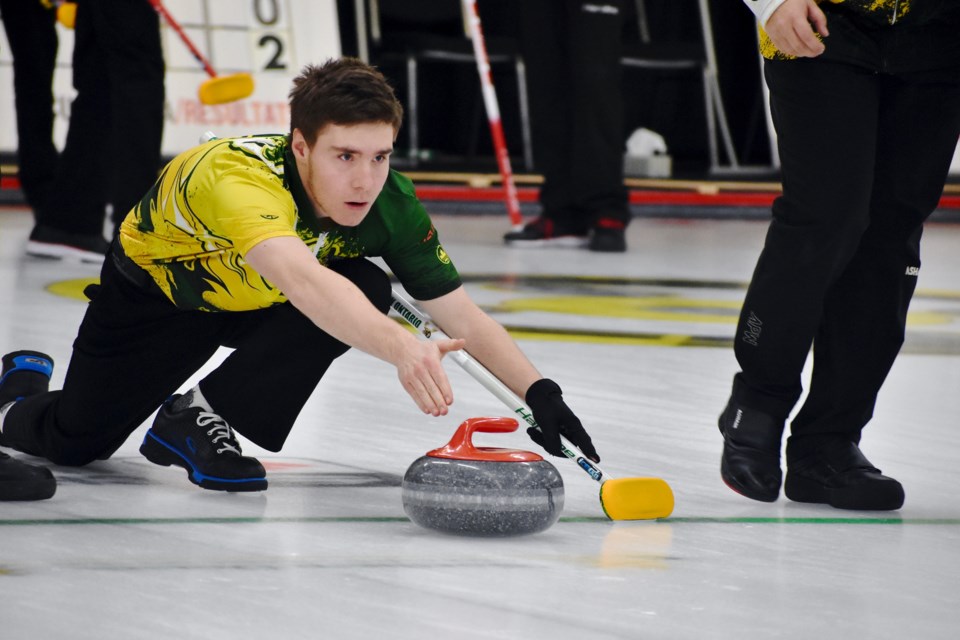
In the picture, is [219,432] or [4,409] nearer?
[219,432]

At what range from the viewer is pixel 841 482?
2180 mm

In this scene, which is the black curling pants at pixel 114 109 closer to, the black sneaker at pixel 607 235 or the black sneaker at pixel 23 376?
the black sneaker at pixel 607 235

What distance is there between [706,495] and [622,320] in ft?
5.96

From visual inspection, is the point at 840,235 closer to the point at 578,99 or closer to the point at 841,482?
the point at 841,482

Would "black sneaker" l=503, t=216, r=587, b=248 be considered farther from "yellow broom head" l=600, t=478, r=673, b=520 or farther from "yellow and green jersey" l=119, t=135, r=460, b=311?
"yellow broom head" l=600, t=478, r=673, b=520

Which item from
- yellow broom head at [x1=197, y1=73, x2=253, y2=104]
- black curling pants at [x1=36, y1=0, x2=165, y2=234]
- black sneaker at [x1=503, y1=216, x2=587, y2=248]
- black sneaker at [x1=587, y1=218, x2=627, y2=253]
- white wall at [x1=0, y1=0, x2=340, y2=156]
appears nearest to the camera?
black curling pants at [x1=36, y1=0, x2=165, y2=234]

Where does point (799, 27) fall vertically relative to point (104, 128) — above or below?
above

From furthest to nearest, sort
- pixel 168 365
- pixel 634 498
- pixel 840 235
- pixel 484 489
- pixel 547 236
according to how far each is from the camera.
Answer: pixel 547 236
pixel 168 365
pixel 840 235
pixel 634 498
pixel 484 489

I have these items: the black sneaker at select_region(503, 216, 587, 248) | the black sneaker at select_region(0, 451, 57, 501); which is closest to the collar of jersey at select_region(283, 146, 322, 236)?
the black sneaker at select_region(0, 451, 57, 501)

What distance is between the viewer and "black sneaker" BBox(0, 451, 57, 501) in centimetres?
203

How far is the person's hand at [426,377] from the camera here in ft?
5.68

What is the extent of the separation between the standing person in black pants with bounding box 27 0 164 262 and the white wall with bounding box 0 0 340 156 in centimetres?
236

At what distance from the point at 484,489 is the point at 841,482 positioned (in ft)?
1.82

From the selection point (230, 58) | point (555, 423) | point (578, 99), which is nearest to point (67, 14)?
point (578, 99)
